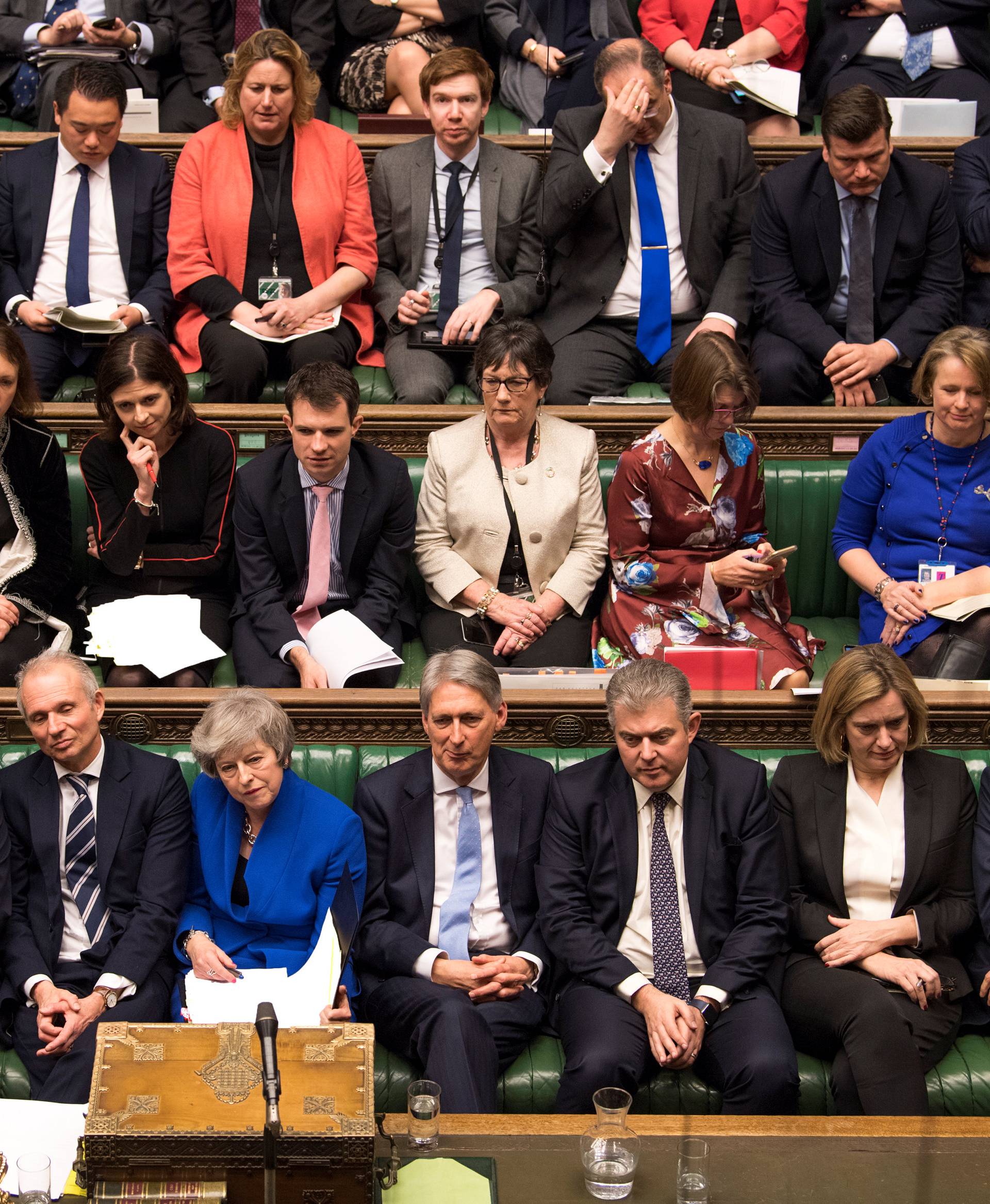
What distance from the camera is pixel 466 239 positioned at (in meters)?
4.32

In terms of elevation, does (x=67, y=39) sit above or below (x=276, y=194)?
above

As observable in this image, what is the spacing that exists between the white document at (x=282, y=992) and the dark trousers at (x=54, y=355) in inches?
79.9

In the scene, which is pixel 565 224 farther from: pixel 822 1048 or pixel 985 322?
pixel 822 1048

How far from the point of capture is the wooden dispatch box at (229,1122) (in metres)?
1.90

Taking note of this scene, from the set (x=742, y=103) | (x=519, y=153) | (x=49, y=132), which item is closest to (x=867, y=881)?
(x=519, y=153)

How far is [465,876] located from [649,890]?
350 mm

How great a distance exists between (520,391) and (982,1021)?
1.69 meters

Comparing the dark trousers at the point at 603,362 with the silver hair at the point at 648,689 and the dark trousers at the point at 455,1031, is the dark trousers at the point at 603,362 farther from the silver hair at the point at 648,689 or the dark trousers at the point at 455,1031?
the dark trousers at the point at 455,1031

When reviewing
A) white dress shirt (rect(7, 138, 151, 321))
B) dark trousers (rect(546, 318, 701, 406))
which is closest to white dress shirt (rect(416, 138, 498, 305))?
dark trousers (rect(546, 318, 701, 406))

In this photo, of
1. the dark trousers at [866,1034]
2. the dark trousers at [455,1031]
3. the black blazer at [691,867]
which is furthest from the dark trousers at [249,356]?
the dark trousers at [866,1034]

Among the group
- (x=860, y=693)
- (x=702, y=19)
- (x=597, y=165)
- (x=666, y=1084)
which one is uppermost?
(x=702, y=19)

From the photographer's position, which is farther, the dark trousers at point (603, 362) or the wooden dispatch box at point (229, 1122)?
the dark trousers at point (603, 362)

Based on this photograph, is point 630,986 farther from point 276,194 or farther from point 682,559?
point 276,194

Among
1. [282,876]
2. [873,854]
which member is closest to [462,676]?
[282,876]
